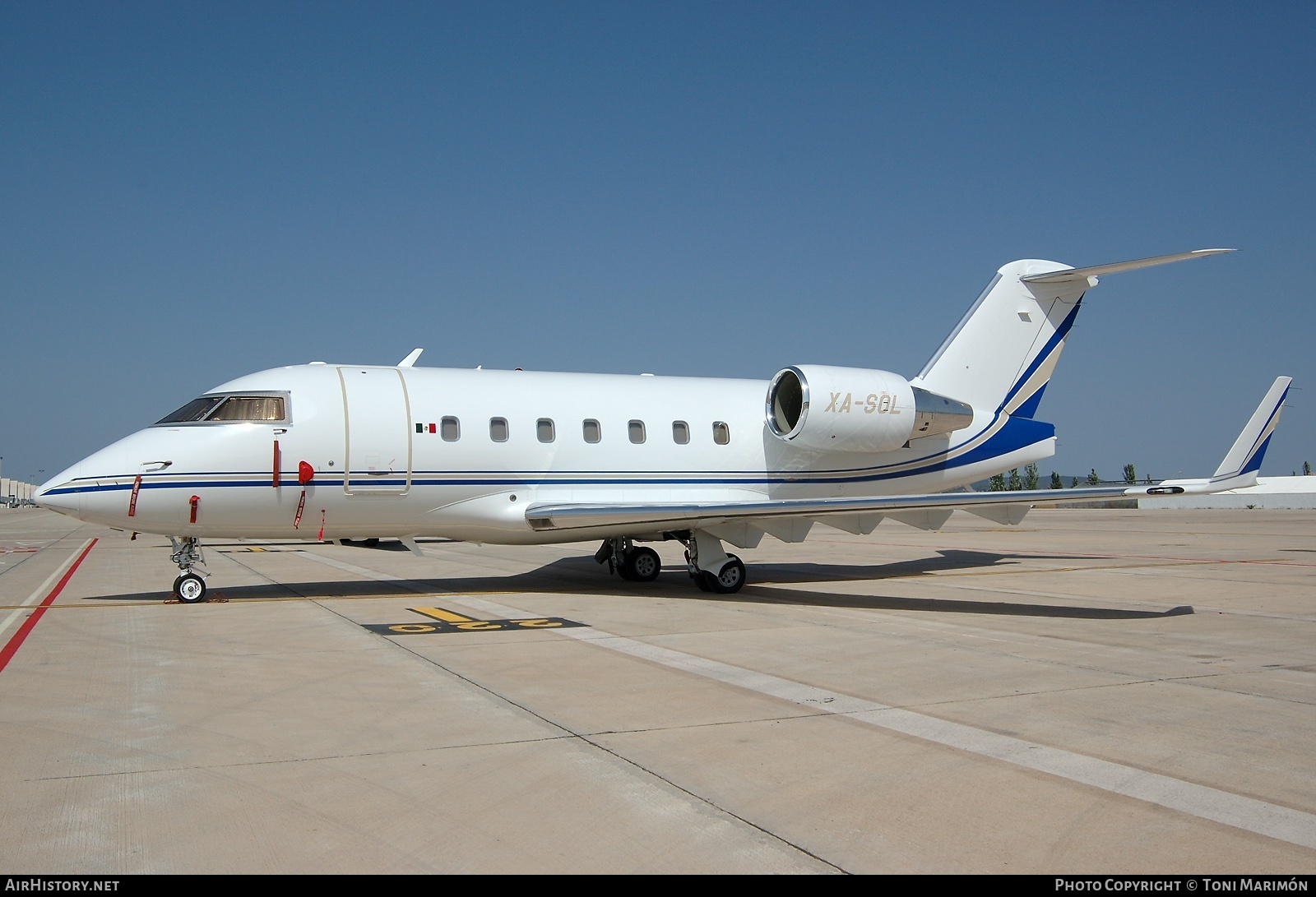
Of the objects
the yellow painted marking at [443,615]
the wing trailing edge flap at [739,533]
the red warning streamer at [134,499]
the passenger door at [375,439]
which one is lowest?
the yellow painted marking at [443,615]

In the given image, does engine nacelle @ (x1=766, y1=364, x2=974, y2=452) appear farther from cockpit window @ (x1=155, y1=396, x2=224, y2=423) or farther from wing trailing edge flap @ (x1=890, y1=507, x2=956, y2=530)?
cockpit window @ (x1=155, y1=396, x2=224, y2=423)

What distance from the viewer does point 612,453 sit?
52.3 feet

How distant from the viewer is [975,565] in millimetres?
21438

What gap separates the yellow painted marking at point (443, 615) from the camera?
1229cm

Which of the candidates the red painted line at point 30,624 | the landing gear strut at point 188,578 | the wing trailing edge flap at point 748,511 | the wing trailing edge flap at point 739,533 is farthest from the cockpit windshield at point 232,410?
the wing trailing edge flap at point 739,533

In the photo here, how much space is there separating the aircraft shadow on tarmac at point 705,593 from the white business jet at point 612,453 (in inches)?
35.5

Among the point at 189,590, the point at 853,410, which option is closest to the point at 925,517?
the point at 853,410

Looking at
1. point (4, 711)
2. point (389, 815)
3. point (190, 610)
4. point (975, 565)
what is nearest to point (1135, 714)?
point (389, 815)

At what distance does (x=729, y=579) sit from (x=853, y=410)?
3657 millimetres

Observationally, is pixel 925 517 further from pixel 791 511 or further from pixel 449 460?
pixel 449 460

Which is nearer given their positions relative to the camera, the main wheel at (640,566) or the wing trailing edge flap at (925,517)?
the wing trailing edge flap at (925,517)

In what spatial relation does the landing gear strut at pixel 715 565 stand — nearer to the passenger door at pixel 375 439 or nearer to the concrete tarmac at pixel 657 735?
the concrete tarmac at pixel 657 735

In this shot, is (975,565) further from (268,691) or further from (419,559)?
(268,691)

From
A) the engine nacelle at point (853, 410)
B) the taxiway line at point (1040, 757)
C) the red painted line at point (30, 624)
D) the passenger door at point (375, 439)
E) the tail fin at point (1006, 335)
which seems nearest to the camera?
the taxiway line at point (1040, 757)
